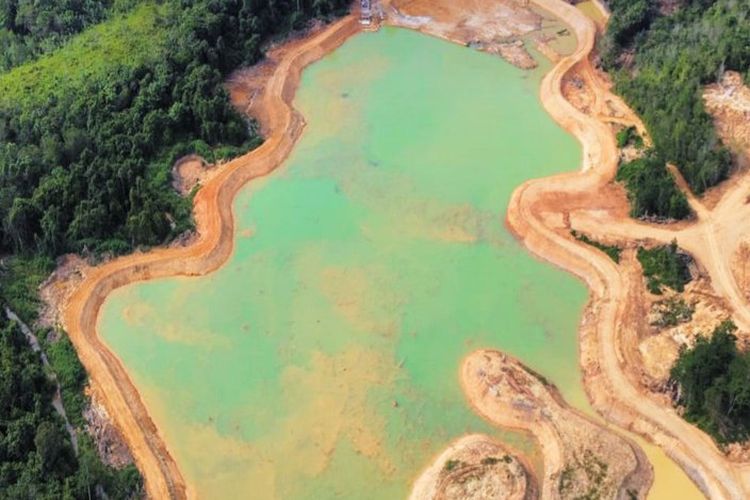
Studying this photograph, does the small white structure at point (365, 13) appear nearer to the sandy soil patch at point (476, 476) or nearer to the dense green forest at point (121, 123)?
the dense green forest at point (121, 123)

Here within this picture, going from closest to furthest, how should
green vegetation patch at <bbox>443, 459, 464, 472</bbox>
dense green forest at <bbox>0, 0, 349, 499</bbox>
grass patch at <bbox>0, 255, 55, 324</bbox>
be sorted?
green vegetation patch at <bbox>443, 459, 464, 472</bbox>, dense green forest at <bbox>0, 0, 349, 499</bbox>, grass patch at <bbox>0, 255, 55, 324</bbox>

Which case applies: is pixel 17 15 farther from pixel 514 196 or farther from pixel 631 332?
pixel 631 332

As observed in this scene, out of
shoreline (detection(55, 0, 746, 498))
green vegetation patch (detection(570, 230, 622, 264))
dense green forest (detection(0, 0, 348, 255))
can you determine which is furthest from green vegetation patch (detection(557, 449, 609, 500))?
dense green forest (detection(0, 0, 348, 255))

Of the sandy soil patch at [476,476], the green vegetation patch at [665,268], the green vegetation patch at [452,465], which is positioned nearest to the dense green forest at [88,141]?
the sandy soil patch at [476,476]

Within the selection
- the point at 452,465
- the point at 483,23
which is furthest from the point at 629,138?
the point at 452,465

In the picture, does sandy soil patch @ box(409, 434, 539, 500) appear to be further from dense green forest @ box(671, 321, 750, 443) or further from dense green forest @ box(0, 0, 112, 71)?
dense green forest @ box(0, 0, 112, 71)

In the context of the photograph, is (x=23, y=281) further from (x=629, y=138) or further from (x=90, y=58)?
(x=629, y=138)

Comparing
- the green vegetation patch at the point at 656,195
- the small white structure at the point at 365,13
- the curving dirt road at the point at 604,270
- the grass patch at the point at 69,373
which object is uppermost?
the small white structure at the point at 365,13
